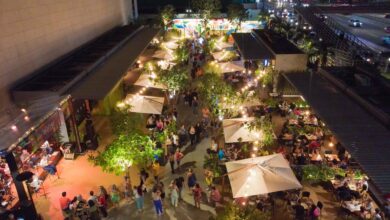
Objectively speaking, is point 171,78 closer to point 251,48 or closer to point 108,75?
point 108,75

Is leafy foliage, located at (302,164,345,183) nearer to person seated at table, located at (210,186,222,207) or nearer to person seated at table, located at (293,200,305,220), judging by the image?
person seated at table, located at (293,200,305,220)

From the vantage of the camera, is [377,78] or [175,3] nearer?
[377,78]

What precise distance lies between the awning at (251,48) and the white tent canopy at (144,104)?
826 cm

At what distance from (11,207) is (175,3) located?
53.3m

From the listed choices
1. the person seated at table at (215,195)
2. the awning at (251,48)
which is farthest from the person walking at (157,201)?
the awning at (251,48)

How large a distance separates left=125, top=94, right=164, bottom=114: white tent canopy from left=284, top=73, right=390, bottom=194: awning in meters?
7.82

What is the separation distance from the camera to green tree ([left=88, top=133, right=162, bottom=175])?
12945 millimetres

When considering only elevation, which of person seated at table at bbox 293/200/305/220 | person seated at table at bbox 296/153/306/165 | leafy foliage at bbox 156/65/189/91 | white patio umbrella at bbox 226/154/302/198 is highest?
leafy foliage at bbox 156/65/189/91

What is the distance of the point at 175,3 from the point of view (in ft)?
198

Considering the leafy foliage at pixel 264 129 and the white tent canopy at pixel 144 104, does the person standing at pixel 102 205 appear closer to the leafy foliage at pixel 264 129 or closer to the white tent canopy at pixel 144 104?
the white tent canopy at pixel 144 104

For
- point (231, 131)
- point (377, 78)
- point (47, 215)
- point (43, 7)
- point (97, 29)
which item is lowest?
point (47, 215)

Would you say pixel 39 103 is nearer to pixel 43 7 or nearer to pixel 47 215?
pixel 47 215

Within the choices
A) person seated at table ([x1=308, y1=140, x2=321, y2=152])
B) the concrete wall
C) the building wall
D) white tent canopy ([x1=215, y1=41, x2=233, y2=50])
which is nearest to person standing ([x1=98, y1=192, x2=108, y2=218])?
the building wall

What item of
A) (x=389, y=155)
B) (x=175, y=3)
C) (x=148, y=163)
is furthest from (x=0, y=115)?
(x=175, y=3)
